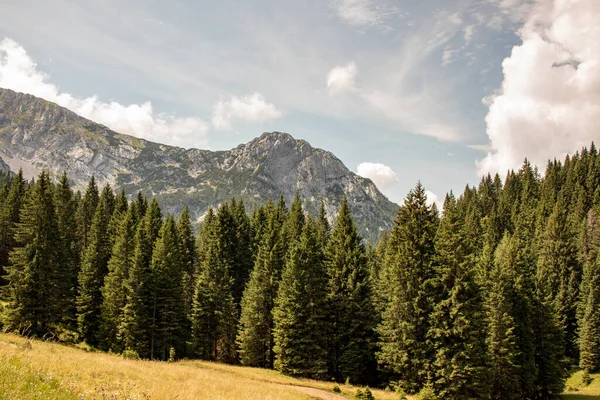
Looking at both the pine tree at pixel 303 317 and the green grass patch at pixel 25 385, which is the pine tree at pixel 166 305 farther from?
the green grass patch at pixel 25 385

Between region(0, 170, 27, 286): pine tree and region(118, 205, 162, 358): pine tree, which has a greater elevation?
region(0, 170, 27, 286): pine tree

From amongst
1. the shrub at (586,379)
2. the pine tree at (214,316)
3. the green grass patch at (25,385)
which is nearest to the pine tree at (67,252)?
the pine tree at (214,316)

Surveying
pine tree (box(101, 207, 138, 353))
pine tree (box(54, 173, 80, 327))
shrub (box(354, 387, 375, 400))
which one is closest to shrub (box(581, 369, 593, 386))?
shrub (box(354, 387, 375, 400))

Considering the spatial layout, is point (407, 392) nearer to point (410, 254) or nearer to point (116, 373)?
point (410, 254)

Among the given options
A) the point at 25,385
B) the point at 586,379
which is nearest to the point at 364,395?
the point at 25,385

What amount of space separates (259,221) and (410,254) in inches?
1509

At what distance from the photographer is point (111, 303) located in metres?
43.9

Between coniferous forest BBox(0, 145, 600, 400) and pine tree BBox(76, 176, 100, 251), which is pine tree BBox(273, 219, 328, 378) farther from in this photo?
pine tree BBox(76, 176, 100, 251)

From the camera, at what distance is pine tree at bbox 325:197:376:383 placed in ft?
118

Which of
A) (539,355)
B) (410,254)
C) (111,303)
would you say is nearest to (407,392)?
(410,254)

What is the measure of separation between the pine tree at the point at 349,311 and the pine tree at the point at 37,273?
31.9 meters

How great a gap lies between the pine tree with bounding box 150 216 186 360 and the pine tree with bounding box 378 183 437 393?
88.8ft

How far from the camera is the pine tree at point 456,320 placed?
27.8 metres

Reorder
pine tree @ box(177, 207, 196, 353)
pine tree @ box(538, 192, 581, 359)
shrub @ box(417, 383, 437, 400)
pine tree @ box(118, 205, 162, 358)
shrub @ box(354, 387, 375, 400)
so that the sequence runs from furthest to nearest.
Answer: pine tree @ box(538, 192, 581, 359) → pine tree @ box(177, 207, 196, 353) → pine tree @ box(118, 205, 162, 358) → shrub @ box(417, 383, 437, 400) → shrub @ box(354, 387, 375, 400)
